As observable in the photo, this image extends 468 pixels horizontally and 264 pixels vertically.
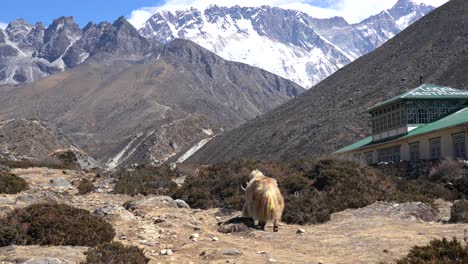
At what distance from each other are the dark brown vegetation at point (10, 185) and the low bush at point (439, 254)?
54.1ft

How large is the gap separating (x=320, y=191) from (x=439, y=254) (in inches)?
389

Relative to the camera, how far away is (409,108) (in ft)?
126

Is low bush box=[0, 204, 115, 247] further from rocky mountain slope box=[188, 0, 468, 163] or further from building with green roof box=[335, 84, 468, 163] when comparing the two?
rocky mountain slope box=[188, 0, 468, 163]

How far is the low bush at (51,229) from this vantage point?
10.9 metres

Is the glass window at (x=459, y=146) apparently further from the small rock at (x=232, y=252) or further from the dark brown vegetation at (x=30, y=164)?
the dark brown vegetation at (x=30, y=164)

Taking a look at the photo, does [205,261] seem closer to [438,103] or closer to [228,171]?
[228,171]

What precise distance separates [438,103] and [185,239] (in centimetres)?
2984

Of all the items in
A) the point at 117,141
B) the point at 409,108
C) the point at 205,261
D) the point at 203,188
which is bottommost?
the point at 205,261

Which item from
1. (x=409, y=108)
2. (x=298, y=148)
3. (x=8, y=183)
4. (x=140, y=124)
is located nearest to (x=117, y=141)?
(x=140, y=124)

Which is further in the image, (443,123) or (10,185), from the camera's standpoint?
(443,123)

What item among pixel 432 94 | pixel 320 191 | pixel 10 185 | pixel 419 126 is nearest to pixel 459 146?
pixel 419 126

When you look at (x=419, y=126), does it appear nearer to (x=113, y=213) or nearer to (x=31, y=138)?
(x=113, y=213)

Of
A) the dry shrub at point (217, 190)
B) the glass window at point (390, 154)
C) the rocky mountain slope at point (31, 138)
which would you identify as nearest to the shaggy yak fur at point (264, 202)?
the dry shrub at point (217, 190)

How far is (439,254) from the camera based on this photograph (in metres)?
9.29
